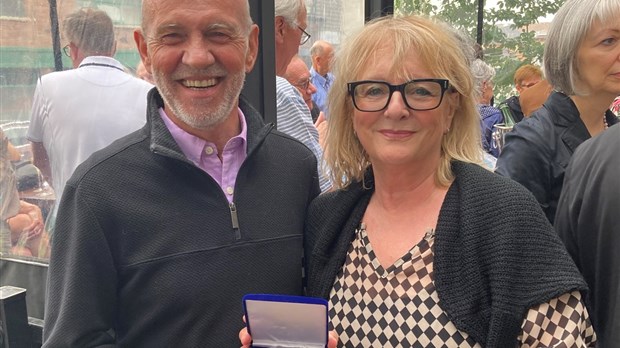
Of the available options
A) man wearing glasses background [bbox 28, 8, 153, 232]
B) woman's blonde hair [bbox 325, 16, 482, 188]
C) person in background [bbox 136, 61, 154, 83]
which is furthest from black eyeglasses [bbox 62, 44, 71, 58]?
woman's blonde hair [bbox 325, 16, 482, 188]

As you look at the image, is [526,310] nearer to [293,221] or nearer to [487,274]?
[487,274]

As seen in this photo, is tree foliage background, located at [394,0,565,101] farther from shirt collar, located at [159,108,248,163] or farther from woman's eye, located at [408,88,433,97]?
shirt collar, located at [159,108,248,163]

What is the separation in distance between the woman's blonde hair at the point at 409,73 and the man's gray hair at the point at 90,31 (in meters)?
1.26

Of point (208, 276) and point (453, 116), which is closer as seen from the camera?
point (208, 276)

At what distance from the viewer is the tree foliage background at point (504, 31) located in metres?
6.35

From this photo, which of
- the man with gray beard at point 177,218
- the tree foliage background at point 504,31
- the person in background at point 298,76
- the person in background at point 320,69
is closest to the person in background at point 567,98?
the man with gray beard at point 177,218

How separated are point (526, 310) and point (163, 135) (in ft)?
3.16

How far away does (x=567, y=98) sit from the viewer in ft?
6.38

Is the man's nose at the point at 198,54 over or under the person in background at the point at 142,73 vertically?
over

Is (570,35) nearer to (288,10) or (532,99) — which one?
(288,10)

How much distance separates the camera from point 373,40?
147 cm

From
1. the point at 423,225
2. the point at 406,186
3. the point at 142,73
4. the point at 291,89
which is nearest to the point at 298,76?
the point at 291,89

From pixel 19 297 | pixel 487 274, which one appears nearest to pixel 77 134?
pixel 19 297

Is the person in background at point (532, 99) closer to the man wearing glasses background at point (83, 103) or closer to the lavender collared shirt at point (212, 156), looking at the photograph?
the man wearing glasses background at point (83, 103)
